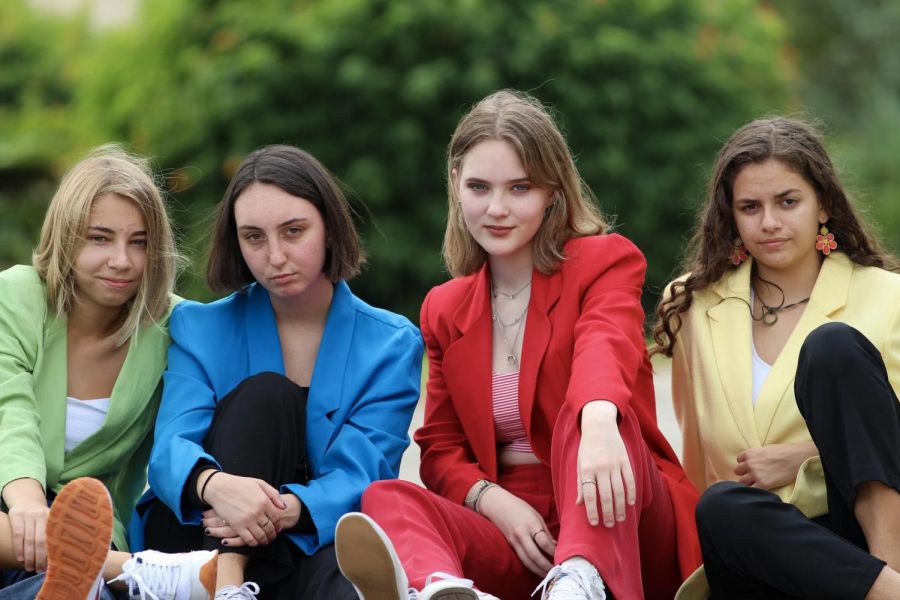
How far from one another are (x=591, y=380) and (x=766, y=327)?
693 millimetres

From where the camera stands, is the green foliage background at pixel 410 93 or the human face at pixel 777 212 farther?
the green foliage background at pixel 410 93

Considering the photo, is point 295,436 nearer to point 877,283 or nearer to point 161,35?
point 877,283

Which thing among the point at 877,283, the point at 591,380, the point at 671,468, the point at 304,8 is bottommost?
the point at 671,468

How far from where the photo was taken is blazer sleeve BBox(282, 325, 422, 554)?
3.07m

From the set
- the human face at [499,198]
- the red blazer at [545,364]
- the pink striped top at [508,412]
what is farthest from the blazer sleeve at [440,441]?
the human face at [499,198]

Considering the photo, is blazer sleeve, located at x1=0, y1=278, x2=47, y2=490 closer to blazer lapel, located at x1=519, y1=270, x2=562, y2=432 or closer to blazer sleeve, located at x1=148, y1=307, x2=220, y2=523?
blazer sleeve, located at x1=148, y1=307, x2=220, y2=523

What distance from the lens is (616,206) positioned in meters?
8.52

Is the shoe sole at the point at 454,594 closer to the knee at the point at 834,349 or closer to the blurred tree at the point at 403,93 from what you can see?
the knee at the point at 834,349

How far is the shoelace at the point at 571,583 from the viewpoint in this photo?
268 cm

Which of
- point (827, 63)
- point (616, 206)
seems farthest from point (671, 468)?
point (827, 63)

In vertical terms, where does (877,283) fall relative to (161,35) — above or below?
below

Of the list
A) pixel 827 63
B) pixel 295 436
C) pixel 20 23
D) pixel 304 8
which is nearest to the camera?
pixel 295 436

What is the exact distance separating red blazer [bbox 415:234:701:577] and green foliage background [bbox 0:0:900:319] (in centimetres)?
453

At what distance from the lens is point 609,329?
3111 millimetres
